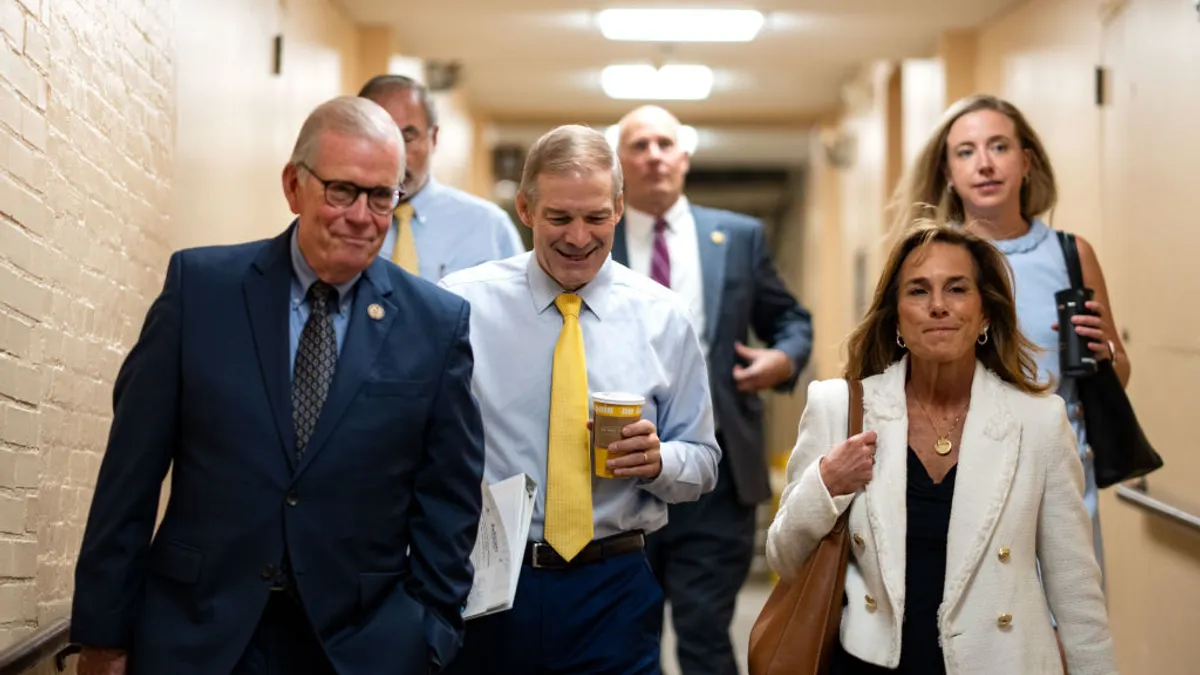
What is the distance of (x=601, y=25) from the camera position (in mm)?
7039

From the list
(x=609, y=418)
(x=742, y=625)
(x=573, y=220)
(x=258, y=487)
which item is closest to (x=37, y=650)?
(x=258, y=487)

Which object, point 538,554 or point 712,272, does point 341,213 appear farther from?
point 712,272

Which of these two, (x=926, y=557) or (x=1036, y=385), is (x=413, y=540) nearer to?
(x=926, y=557)

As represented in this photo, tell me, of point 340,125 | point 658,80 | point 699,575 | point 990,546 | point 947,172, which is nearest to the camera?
point 340,125

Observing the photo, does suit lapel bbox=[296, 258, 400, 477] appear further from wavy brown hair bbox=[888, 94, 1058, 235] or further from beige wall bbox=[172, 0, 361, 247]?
beige wall bbox=[172, 0, 361, 247]

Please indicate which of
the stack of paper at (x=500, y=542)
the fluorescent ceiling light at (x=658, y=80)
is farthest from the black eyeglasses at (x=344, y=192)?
the fluorescent ceiling light at (x=658, y=80)

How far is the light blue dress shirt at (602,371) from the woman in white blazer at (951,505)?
0.77ft

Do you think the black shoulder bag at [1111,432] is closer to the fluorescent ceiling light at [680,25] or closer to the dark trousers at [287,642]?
the dark trousers at [287,642]

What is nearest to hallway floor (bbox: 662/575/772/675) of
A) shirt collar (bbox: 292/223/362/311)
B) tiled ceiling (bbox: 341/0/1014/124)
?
tiled ceiling (bbox: 341/0/1014/124)

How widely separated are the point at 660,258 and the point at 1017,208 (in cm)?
111

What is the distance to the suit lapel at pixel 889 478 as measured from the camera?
2547mm

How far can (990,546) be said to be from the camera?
254 centimetres

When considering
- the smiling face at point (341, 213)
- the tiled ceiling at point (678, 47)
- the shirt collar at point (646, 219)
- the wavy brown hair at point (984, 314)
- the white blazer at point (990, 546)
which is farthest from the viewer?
the tiled ceiling at point (678, 47)

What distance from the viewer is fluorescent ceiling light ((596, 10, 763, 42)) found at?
677cm
